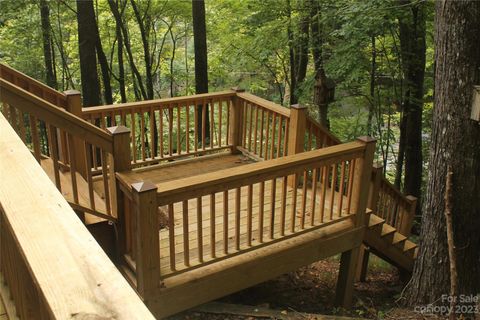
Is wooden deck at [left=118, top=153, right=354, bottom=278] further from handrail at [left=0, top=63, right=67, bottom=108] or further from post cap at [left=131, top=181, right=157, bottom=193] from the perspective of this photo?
handrail at [left=0, top=63, right=67, bottom=108]

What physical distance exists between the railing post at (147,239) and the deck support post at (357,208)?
2.30 m

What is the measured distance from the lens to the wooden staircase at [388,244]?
18.6ft

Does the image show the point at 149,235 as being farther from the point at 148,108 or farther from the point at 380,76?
the point at 380,76

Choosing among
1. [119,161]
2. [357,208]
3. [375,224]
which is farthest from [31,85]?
[375,224]

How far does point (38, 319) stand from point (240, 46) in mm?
12247

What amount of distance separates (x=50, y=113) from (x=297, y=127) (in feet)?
9.56

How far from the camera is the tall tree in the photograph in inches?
170

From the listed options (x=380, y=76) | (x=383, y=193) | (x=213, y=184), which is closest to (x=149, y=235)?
(x=213, y=184)

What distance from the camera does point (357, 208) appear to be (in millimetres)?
5152

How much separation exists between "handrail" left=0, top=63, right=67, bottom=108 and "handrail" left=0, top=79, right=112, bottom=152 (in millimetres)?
1236

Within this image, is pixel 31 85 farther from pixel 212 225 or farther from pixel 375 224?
pixel 375 224

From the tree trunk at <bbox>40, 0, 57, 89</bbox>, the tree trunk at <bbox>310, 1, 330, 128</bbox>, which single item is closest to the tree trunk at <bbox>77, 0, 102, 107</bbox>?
the tree trunk at <bbox>40, 0, 57, 89</bbox>

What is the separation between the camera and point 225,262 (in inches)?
173

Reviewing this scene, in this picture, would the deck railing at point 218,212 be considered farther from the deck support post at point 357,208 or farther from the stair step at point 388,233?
the stair step at point 388,233
